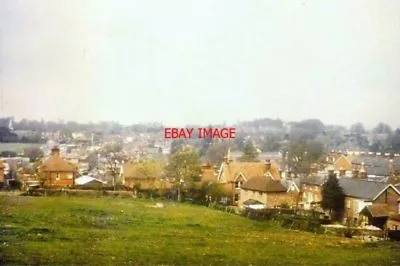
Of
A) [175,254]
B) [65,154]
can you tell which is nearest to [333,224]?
[175,254]

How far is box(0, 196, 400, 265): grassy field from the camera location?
161 inches

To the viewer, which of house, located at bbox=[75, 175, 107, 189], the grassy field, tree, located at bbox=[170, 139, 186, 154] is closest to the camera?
the grassy field

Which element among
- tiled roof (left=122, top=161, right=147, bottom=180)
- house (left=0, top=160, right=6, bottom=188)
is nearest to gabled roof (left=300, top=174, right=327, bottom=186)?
tiled roof (left=122, top=161, right=147, bottom=180)

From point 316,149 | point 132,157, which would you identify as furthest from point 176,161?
point 316,149

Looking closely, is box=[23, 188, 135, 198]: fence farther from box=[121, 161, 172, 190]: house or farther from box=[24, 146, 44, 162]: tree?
box=[24, 146, 44, 162]: tree

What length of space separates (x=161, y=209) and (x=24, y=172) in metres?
1.09

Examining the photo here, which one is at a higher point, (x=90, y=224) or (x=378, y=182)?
(x=378, y=182)

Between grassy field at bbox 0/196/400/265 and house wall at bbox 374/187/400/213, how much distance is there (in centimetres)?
29

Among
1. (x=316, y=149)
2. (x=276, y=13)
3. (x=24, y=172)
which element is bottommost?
(x=24, y=172)

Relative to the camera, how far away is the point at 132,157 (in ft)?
14.0

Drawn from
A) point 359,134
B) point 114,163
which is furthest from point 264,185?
point 114,163

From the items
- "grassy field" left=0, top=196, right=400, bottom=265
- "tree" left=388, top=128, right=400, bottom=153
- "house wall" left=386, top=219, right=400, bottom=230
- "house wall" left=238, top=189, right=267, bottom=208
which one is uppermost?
"tree" left=388, top=128, right=400, bottom=153

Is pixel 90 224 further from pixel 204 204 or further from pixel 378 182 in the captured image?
pixel 378 182

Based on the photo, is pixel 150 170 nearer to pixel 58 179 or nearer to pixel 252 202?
pixel 58 179
